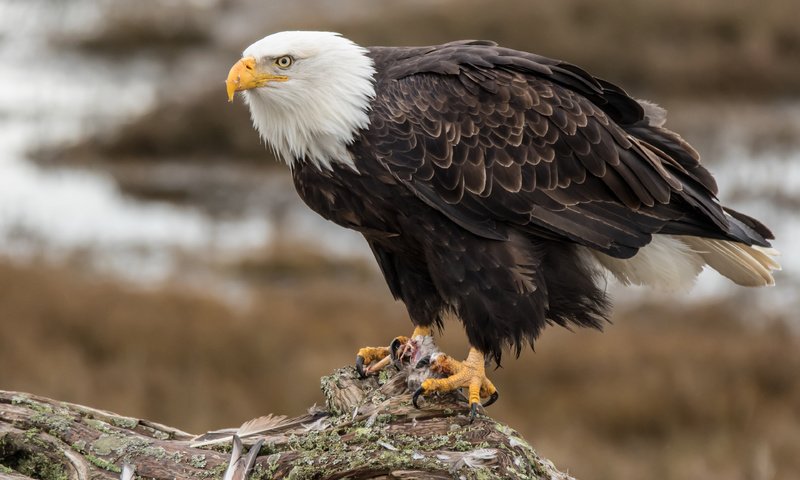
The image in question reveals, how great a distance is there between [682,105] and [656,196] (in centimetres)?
1925

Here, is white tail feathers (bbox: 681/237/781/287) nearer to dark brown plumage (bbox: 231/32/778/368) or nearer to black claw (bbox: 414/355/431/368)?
dark brown plumage (bbox: 231/32/778/368)

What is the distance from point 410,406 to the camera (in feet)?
15.8

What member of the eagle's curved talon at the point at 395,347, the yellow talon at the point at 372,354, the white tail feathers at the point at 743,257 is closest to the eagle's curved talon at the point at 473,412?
the eagle's curved talon at the point at 395,347

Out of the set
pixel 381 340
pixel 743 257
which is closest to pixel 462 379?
pixel 743 257

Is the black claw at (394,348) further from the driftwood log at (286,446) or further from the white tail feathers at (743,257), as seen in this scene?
the white tail feathers at (743,257)

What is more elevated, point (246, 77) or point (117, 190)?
point (117, 190)

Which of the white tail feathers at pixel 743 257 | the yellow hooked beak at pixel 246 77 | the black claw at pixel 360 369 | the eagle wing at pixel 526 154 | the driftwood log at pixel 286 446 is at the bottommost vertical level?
the driftwood log at pixel 286 446

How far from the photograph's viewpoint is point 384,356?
5711mm

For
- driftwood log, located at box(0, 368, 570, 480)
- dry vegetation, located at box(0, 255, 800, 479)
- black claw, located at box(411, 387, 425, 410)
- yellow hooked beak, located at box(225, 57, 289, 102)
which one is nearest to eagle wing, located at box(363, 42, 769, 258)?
yellow hooked beak, located at box(225, 57, 289, 102)

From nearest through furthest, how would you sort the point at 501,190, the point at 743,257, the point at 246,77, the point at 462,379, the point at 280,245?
the point at 462,379, the point at 246,77, the point at 501,190, the point at 743,257, the point at 280,245

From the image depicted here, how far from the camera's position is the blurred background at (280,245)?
380 inches

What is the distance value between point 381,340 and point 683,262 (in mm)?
5853

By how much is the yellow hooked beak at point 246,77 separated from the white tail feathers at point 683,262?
6.78 ft

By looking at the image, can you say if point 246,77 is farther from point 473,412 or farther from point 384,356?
point 473,412
